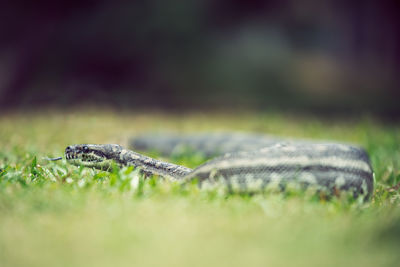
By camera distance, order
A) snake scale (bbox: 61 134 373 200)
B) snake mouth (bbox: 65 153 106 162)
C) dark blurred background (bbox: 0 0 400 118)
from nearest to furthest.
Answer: snake scale (bbox: 61 134 373 200) → snake mouth (bbox: 65 153 106 162) → dark blurred background (bbox: 0 0 400 118)

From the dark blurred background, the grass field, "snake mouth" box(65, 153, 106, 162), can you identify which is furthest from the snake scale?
the dark blurred background

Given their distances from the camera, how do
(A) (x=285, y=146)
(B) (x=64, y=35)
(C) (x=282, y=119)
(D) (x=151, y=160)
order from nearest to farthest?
(A) (x=285, y=146), (D) (x=151, y=160), (C) (x=282, y=119), (B) (x=64, y=35)

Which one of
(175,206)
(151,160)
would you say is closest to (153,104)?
(151,160)

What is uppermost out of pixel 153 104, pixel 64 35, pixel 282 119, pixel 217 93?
pixel 64 35

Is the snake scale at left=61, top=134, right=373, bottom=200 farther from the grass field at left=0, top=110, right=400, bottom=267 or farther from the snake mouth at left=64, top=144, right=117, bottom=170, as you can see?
the snake mouth at left=64, top=144, right=117, bottom=170

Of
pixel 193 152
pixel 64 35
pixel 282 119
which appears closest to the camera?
pixel 193 152

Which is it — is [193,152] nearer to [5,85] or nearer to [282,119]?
[282,119]

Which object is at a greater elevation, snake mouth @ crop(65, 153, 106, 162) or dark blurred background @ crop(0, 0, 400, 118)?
dark blurred background @ crop(0, 0, 400, 118)

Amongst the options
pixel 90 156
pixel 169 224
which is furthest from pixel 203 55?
pixel 169 224
